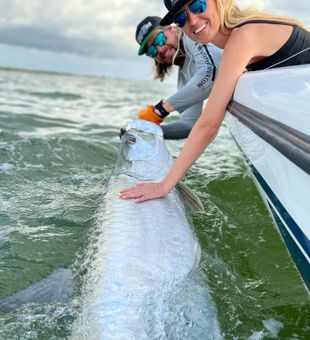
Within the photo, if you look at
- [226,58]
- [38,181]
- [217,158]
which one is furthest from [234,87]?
[217,158]

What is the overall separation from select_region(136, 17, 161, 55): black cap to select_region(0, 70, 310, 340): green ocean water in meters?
1.57

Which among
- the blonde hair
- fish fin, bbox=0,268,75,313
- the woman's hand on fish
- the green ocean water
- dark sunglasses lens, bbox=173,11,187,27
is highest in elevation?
the blonde hair

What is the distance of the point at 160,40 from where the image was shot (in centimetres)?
475

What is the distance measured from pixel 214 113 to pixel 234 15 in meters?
0.64

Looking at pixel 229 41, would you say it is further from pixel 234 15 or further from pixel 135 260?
pixel 135 260

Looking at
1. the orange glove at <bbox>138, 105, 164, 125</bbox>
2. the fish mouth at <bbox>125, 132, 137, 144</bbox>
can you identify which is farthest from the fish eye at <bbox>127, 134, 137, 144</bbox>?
the orange glove at <bbox>138, 105, 164, 125</bbox>

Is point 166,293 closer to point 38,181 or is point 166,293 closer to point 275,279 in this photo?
point 275,279

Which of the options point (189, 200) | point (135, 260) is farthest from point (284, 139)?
point (189, 200)

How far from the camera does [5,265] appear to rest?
3277 millimetres

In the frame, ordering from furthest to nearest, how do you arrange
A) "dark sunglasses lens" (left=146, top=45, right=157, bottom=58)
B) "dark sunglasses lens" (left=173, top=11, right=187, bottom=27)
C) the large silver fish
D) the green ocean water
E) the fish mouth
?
"dark sunglasses lens" (left=146, top=45, right=157, bottom=58) < the fish mouth < "dark sunglasses lens" (left=173, top=11, right=187, bottom=27) < the green ocean water < the large silver fish

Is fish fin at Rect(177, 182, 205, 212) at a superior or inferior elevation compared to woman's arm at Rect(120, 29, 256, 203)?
inferior

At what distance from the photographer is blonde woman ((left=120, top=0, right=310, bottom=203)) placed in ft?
9.34

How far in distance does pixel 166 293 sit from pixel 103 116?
9.25m

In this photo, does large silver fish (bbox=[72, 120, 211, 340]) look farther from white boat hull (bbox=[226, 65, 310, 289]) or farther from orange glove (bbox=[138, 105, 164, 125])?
orange glove (bbox=[138, 105, 164, 125])
